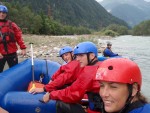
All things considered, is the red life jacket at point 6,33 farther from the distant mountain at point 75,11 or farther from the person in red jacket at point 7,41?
the distant mountain at point 75,11

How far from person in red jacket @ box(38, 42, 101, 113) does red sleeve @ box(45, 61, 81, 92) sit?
0.20 m

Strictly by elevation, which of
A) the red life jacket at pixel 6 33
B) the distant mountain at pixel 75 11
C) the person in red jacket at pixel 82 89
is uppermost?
the distant mountain at pixel 75 11

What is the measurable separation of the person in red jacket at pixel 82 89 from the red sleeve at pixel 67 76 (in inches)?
7.8

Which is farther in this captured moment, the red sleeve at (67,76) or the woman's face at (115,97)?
the red sleeve at (67,76)

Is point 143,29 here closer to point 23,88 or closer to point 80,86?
point 23,88

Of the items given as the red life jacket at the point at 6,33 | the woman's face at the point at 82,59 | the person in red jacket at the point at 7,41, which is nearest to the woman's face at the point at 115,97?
the woman's face at the point at 82,59

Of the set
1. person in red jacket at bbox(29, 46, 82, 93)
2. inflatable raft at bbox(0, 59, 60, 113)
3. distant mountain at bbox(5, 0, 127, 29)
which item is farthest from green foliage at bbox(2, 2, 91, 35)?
distant mountain at bbox(5, 0, 127, 29)

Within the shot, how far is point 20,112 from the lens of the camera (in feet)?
13.7

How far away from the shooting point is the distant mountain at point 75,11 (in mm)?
115650

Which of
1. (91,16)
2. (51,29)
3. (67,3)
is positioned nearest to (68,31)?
(51,29)

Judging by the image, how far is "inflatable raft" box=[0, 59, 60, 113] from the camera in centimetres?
412

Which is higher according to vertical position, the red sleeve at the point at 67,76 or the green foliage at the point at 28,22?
the green foliage at the point at 28,22

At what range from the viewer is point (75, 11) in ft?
452

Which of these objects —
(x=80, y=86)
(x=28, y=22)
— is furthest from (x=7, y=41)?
(x=28, y=22)
